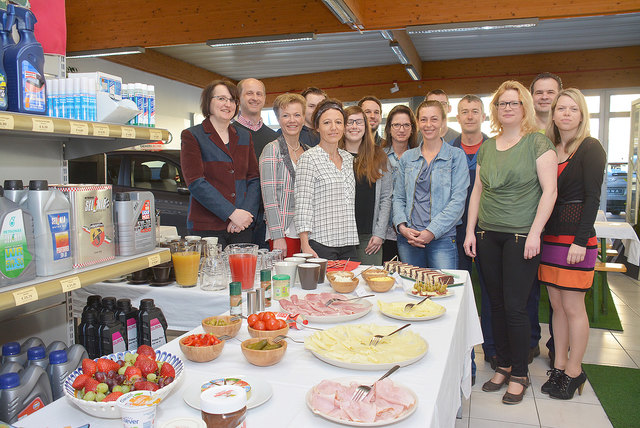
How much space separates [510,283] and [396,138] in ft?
4.21

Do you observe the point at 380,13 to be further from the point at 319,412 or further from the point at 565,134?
the point at 319,412

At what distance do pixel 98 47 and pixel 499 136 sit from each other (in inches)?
260

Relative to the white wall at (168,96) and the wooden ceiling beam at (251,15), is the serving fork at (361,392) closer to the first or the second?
the wooden ceiling beam at (251,15)

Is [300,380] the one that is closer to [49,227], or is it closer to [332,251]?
[49,227]

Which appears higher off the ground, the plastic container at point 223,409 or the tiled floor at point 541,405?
the plastic container at point 223,409

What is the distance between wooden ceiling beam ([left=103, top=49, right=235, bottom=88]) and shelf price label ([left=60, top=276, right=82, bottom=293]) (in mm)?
8635

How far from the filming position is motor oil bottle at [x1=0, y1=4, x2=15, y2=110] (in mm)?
1355

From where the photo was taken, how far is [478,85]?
986 cm

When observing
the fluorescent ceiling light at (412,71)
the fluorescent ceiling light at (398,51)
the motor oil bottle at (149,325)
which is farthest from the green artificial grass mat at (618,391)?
the fluorescent ceiling light at (412,71)

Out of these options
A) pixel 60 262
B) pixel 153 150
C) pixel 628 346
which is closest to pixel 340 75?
pixel 153 150

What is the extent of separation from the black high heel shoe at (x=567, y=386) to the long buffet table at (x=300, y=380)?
4.88ft

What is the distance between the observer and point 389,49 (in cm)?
927

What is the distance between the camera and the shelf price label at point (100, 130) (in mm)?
1589

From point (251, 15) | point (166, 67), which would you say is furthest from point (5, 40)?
point (166, 67)
